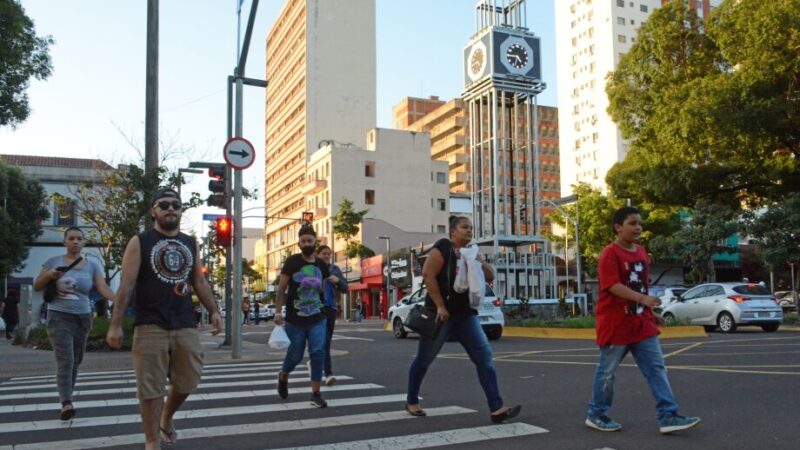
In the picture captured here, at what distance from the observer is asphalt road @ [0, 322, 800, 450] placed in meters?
5.81

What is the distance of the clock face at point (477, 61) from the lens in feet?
120

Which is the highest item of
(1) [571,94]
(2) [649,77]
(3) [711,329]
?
(1) [571,94]

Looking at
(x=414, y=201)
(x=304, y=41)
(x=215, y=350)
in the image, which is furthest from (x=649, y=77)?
(x=304, y=41)

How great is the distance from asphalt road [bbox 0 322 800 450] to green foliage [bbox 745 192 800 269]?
23.2 meters

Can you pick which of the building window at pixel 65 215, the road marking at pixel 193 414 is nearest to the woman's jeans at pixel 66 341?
the road marking at pixel 193 414

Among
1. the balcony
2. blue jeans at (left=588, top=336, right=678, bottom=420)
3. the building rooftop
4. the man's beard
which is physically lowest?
blue jeans at (left=588, top=336, right=678, bottom=420)

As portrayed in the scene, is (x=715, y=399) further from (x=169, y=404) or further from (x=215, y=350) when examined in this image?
(x=215, y=350)

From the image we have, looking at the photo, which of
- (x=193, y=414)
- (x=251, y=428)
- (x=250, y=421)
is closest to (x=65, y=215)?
(x=193, y=414)

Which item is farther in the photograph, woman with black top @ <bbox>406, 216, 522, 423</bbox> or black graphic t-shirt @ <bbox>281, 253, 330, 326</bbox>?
black graphic t-shirt @ <bbox>281, 253, 330, 326</bbox>

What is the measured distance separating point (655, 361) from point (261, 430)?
3268 millimetres

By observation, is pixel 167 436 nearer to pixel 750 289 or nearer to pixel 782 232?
pixel 750 289

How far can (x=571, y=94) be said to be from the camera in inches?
4250

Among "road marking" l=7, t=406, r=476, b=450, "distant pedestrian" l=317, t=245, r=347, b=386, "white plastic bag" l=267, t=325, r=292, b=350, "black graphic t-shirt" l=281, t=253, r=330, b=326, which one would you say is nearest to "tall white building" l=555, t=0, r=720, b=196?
"distant pedestrian" l=317, t=245, r=347, b=386

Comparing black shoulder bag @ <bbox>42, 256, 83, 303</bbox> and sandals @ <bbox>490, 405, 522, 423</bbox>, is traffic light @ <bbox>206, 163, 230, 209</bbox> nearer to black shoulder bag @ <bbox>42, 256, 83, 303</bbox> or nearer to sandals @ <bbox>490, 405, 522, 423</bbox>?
black shoulder bag @ <bbox>42, 256, 83, 303</bbox>
